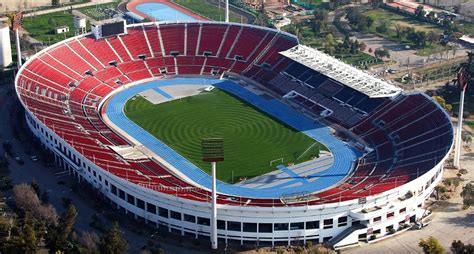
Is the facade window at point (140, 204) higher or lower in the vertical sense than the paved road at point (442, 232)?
higher

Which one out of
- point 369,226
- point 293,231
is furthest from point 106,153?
point 369,226

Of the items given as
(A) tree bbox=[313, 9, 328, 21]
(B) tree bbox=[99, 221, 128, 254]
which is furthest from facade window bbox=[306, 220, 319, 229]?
(A) tree bbox=[313, 9, 328, 21]

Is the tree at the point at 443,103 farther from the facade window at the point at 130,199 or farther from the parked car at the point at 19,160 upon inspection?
the parked car at the point at 19,160

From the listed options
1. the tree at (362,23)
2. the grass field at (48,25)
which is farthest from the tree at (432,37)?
the grass field at (48,25)

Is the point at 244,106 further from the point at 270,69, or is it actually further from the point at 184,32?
the point at 184,32

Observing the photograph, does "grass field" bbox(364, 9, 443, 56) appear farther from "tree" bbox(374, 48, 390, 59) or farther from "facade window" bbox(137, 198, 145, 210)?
"facade window" bbox(137, 198, 145, 210)

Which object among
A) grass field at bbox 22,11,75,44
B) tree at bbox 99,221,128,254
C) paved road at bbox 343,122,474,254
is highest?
grass field at bbox 22,11,75,44

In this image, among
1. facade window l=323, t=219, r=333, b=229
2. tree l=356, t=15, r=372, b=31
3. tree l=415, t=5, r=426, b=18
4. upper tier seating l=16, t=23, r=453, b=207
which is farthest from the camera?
tree l=415, t=5, r=426, b=18

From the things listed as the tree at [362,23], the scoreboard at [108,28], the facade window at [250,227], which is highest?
the scoreboard at [108,28]
